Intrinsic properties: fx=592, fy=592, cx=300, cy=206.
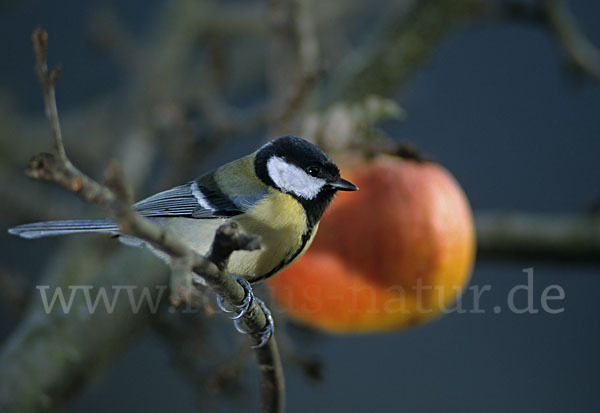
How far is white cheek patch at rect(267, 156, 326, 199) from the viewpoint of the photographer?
335 millimetres

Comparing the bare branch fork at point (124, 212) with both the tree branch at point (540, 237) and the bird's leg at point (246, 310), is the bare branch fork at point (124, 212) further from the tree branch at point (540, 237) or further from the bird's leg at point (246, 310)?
the tree branch at point (540, 237)

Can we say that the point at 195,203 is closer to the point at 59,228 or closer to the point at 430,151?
the point at 59,228

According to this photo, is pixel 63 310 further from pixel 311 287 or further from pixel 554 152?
pixel 554 152

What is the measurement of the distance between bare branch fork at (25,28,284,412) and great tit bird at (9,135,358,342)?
82 millimetres

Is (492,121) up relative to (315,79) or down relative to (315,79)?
up

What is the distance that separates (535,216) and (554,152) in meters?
0.61

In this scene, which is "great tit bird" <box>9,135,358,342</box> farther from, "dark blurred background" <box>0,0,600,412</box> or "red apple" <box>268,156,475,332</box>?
"dark blurred background" <box>0,0,600,412</box>

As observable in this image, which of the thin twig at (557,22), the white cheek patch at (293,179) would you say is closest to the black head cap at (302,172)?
the white cheek patch at (293,179)

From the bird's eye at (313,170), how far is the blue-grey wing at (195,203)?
0.04m

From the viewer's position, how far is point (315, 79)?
1.54 feet

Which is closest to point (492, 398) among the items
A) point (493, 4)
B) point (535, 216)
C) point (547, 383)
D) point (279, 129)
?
point (547, 383)

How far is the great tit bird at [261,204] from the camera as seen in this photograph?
12.6 inches

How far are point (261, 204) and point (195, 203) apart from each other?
4cm

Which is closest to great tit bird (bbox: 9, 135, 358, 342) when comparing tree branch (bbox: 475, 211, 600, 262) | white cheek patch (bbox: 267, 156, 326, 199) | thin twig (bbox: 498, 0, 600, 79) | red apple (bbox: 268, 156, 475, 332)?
white cheek patch (bbox: 267, 156, 326, 199)
